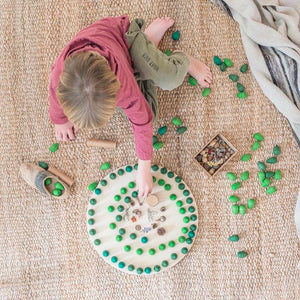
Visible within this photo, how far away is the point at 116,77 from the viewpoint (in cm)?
73

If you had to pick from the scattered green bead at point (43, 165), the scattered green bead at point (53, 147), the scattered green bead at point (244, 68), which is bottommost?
the scattered green bead at point (43, 165)

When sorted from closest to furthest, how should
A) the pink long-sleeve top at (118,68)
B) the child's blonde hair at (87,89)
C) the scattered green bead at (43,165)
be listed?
the child's blonde hair at (87,89) → the pink long-sleeve top at (118,68) → the scattered green bead at (43,165)

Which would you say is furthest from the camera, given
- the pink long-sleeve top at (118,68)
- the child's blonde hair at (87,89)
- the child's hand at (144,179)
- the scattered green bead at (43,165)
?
the scattered green bead at (43,165)

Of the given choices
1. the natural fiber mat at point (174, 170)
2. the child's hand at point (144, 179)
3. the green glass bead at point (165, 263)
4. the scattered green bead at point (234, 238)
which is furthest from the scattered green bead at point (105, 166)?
the scattered green bead at point (234, 238)

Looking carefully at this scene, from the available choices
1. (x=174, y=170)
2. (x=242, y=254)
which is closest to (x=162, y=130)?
(x=174, y=170)

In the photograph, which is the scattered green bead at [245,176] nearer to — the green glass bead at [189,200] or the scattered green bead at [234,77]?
the green glass bead at [189,200]

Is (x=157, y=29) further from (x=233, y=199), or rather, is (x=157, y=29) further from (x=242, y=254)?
(x=242, y=254)

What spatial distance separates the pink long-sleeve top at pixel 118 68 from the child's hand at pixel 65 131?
0.06 metres

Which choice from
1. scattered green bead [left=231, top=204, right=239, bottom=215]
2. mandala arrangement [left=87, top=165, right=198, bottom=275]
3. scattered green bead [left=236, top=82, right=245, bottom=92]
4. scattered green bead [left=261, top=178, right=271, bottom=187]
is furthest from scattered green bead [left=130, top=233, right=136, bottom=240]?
scattered green bead [left=236, top=82, right=245, bottom=92]

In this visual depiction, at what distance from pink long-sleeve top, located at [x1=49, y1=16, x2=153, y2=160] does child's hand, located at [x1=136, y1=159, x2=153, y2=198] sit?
42mm

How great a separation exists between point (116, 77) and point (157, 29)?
467 millimetres

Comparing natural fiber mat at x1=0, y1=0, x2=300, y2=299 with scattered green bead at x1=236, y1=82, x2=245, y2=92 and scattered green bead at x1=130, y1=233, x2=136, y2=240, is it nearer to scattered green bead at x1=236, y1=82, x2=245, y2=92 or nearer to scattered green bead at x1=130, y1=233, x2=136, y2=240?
scattered green bead at x1=236, y1=82, x2=245, y2=92

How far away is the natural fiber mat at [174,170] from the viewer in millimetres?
1149

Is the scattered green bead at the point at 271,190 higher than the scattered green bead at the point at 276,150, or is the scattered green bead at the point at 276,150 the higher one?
the scattered green bead at the point at 276,150
